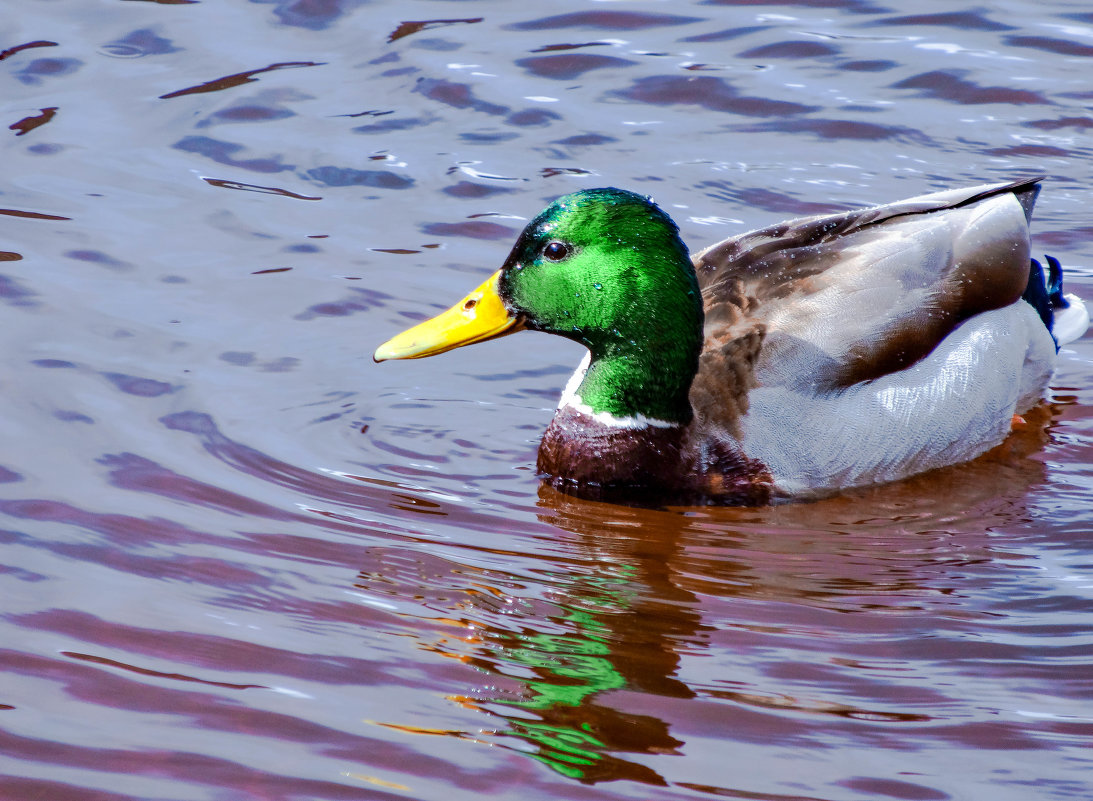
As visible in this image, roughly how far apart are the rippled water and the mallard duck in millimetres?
167

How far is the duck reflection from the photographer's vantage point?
385 cm

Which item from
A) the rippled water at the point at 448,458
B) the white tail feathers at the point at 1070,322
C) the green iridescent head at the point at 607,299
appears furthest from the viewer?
the white tail feathers at the point at 1070,322

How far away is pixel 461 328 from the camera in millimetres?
5359

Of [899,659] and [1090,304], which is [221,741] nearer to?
[899,659]

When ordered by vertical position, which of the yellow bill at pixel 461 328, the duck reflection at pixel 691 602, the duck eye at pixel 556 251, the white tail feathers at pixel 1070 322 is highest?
the duck eye at pixel 556 251

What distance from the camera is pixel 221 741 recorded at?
3736 mm

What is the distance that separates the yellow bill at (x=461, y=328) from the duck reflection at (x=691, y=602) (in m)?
0.60

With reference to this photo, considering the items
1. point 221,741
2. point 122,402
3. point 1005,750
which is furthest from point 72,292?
point 1005,750

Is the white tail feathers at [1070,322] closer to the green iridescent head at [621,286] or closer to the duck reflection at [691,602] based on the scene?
the duck reflection at [691,602]

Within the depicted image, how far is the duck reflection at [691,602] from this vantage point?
3848mm

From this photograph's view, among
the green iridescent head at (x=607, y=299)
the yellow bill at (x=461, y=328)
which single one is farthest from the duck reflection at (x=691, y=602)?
the yellow bill at (x=461, y=328)

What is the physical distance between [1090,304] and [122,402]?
4.24m

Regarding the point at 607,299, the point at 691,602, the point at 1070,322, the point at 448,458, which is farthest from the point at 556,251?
the point at 1070,322

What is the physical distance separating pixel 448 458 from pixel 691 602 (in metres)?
1.31
